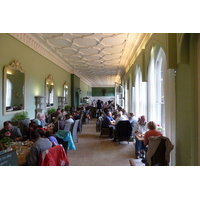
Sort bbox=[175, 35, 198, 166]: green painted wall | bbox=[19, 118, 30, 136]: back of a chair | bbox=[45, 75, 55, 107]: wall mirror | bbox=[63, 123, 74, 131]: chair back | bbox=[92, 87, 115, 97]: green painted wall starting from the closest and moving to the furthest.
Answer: bbox=[175, 35, 198, 166]: green painted wall, bbox=[19, 118, 30, 136]: back of a chair, bbox=[63, 123, 74, 131]: chair back, bbox=[45, 75, 55, 107]: wall mirror, bbox=[92, 87, 115, 97]: green painted wall

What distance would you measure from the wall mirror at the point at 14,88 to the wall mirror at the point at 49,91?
7.13ft

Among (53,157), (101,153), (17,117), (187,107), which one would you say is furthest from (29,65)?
(187,107)

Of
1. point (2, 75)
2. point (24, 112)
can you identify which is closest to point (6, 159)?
point (2, 75)

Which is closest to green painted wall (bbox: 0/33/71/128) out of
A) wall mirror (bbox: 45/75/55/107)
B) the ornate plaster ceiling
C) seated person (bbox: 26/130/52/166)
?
wall mirror (bbox: 45/75/55/107)

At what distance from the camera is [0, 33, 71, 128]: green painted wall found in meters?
4.83

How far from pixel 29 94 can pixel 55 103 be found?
9.76 feet

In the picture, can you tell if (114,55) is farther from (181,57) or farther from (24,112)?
(181,57)

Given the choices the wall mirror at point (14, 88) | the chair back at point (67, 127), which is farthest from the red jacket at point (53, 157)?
the wall mirror at point (14, 88)

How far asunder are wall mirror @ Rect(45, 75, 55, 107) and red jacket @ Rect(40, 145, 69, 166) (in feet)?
18.0

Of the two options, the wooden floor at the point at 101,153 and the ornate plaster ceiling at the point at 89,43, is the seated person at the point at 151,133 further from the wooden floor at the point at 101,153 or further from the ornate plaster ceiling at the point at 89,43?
the ornate plaster ceiling at the point at 89,43

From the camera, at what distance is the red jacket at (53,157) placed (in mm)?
2574

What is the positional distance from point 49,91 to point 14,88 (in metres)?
3.02

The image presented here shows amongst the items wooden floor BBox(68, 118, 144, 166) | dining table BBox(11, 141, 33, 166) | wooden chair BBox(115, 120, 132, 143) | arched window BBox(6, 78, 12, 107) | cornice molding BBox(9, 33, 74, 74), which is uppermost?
cornice molding BBox(9, 33, 74, 74)

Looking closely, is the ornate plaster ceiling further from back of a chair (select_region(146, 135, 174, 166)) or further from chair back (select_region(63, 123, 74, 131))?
back of a chair (select_region(146, 135, 174, 166))
